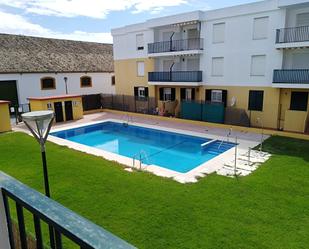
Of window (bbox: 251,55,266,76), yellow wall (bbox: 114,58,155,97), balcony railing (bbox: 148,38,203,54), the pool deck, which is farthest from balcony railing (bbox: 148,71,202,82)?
window (bbox: 251,55,266,76)

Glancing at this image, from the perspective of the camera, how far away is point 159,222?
8031 mm

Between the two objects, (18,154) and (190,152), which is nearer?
(18,154)

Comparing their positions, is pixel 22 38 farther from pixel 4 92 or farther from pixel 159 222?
pixel 159 222

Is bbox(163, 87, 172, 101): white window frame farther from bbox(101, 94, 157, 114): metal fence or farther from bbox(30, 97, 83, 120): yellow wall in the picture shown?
bbox(30, 97, 83, 120): yellow wall

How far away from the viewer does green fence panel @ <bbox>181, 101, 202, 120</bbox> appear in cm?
2392

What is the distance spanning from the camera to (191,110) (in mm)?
24391

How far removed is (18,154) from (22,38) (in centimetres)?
2213

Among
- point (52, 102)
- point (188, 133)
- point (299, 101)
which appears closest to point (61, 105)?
point (52, 102)

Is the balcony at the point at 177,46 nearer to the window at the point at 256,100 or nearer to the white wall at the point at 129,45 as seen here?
the white wall at the point at 129,45

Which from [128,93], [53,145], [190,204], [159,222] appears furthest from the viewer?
[128,93]

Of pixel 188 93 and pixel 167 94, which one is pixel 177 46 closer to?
pixel 188 93

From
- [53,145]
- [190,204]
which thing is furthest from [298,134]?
[53,145]

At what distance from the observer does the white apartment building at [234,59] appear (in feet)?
64.5

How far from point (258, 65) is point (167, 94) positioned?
9756mm
